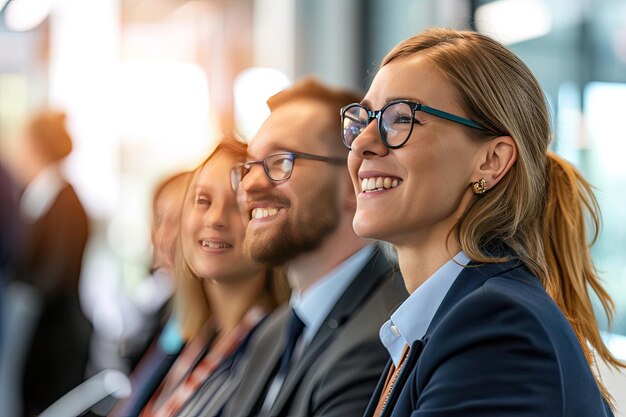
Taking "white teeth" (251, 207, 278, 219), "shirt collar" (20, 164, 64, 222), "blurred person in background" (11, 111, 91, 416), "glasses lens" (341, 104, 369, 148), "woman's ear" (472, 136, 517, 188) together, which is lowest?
"blurred person in background" (11, 111, 91, 416)

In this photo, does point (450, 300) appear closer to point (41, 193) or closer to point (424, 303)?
point (424, 303)

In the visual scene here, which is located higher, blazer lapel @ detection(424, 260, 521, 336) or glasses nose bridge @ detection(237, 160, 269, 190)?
glasses nose bridge @ detection(237, 160, 269, 190)

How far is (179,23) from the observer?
6578 millimetres

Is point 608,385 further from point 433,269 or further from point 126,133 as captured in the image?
point 126,133

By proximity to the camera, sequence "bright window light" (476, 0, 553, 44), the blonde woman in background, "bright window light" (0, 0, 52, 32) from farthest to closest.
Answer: "bright window light" (0, 0, 52, 32) < "bright window light" (476, 0, 553, 44) < the blonde woman in background

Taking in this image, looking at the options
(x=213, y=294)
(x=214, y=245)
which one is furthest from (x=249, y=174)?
(x=213, y=294)

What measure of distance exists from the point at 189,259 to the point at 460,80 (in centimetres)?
55

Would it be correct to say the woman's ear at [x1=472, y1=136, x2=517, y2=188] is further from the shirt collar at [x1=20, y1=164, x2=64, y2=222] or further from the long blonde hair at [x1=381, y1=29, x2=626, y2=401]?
the shirt collar at [x1=20, y1=164, x2=64, y2=222]

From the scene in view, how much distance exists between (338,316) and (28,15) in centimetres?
490

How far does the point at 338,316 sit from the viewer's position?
68.7 inches

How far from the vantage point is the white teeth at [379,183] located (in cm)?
149

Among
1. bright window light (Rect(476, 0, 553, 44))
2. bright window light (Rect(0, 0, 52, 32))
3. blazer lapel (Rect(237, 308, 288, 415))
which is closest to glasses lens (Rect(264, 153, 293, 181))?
blazer lapel (Rect(237, 308, 288, 415))

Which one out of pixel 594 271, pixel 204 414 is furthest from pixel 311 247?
pixel 594 271

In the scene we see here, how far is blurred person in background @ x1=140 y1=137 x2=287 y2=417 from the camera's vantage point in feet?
5.23
